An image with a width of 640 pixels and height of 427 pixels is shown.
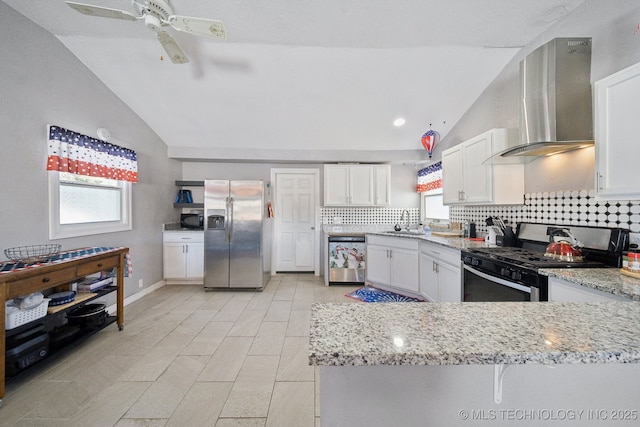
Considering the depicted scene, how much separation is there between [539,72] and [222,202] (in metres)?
3.75

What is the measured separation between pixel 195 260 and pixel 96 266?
1713mm

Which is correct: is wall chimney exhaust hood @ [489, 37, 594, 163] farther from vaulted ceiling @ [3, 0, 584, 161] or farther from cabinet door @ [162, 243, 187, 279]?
cabinet door @ [162, 243, 187, 279]

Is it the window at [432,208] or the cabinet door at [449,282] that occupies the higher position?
the window at [432,208]

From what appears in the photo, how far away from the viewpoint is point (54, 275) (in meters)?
1.88

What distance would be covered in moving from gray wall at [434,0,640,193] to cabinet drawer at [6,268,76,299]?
4032 millimetres

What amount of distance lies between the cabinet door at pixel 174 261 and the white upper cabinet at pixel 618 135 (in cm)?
461

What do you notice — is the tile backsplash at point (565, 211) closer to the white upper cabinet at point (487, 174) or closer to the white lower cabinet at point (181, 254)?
the white upper cabinet at point (487, 174)

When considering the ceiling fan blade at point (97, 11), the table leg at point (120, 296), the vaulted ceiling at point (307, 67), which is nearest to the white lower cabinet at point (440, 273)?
the vaulted ceiling at point (307, 67)

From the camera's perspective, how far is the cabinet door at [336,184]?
4.23 m

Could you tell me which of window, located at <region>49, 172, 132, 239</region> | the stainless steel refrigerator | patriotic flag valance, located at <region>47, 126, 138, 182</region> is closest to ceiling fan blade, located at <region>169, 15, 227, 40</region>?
patriotic flag valance, located at <region>47, 126, 138, 182</region>

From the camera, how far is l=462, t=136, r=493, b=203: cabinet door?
2.52 meters

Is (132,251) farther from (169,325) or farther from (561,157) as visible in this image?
→ (561,157)

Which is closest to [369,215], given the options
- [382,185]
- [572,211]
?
[382,185]

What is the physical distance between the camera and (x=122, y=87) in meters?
2.97
